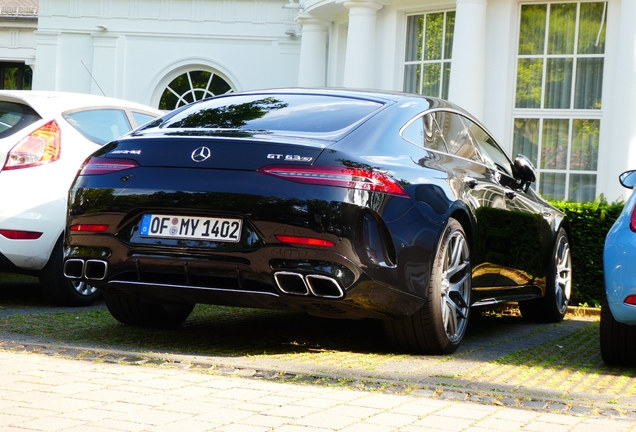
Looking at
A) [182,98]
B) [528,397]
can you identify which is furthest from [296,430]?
[182,98]

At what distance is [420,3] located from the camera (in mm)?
17016

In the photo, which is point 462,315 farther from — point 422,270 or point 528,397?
point 528,397

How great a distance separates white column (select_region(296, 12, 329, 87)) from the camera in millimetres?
21016

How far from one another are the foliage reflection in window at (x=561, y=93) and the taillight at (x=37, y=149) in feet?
34.1

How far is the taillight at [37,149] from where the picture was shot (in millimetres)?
6781

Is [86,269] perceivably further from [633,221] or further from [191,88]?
[191,88]

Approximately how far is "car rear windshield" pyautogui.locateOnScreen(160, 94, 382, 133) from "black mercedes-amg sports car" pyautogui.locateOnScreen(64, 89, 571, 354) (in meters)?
0.01

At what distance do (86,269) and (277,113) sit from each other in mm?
1347

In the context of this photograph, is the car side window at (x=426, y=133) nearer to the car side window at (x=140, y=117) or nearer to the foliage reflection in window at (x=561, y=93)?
the car side window at (x=140, y=117)

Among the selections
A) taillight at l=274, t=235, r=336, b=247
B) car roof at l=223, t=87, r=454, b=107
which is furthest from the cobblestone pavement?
car roof at l=223, t=87, r=454, b=107

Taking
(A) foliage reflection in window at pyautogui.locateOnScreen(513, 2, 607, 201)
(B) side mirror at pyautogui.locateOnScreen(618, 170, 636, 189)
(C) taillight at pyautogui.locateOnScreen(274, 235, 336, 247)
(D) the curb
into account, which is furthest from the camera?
(A) foliage reflection in window at pyautogui.locateOnScreen(513, 2, 607, 201)

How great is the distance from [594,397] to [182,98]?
24.1 m

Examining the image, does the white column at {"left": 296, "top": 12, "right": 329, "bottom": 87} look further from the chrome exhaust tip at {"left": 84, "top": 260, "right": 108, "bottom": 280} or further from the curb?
the curb

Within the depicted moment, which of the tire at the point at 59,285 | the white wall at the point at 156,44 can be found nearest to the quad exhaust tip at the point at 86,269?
the tire at the point at 59,285
